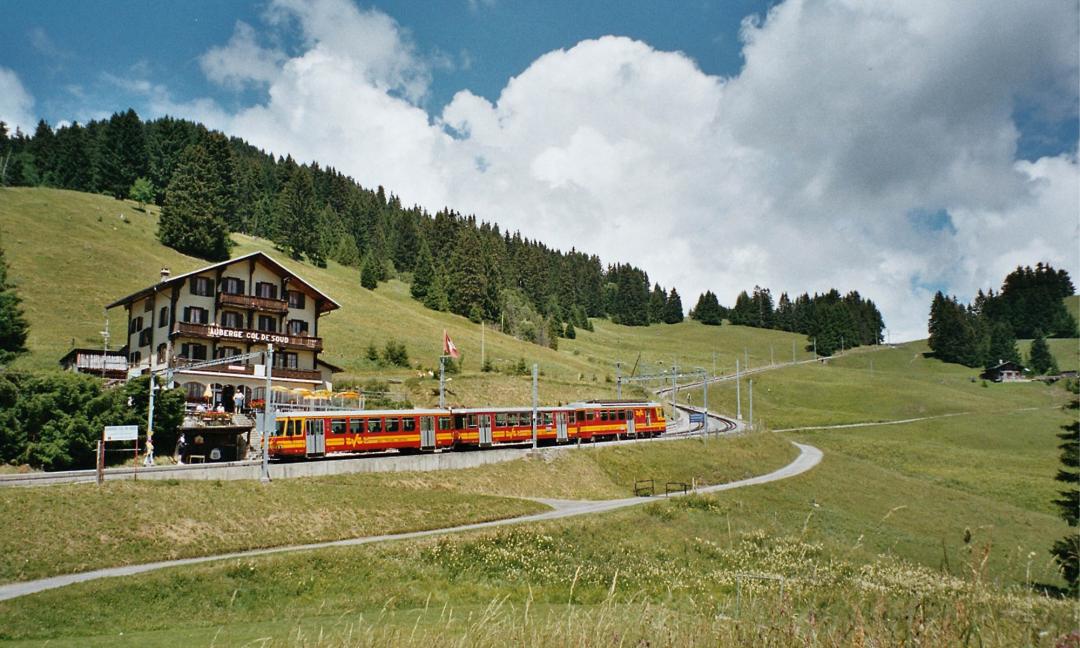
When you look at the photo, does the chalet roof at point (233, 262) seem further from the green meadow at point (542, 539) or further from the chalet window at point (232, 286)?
the green meadow at point (542, 539)

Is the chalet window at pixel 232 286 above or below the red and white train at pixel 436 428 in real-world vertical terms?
above

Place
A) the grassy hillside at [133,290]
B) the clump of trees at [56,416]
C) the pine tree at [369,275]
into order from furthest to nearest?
1. the pine tree at [369,275]
2. the grassy hillside at [133,290]
3. the clump of trees at [56,416]

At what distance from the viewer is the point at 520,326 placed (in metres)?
133

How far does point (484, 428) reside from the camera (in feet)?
168

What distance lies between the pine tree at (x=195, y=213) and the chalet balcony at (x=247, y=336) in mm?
53119

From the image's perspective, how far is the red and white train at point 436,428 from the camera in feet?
139

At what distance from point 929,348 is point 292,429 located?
184 metres

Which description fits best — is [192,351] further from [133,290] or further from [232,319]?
[133,290]

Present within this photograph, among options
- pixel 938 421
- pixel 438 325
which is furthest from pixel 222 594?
pixel 938 421

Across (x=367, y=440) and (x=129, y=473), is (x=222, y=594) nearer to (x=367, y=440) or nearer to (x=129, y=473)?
(x=129, y=473)

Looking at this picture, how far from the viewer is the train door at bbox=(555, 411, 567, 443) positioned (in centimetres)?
5659

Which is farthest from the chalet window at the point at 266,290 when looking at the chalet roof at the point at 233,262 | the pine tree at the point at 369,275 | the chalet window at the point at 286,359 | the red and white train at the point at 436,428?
the pine tree at the point at 369,275

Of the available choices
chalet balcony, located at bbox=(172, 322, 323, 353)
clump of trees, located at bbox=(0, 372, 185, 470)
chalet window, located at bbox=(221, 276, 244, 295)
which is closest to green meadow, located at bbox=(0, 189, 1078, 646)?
clump of trees, located at bbox=(0, 372, 185, 470)

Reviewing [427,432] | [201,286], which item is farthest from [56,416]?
[201,286]
